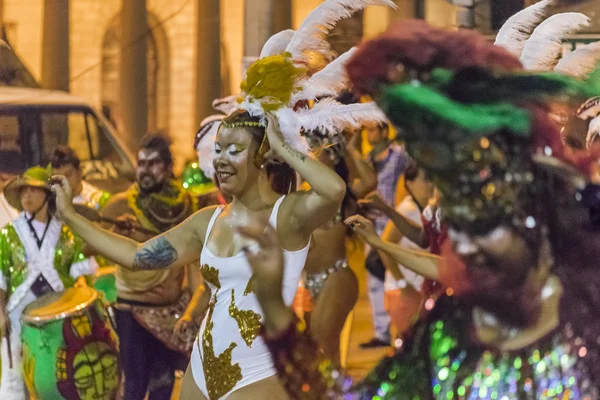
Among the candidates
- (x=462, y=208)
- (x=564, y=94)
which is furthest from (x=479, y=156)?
(x=564, y=94)

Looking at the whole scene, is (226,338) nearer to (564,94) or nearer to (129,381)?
(564,94)

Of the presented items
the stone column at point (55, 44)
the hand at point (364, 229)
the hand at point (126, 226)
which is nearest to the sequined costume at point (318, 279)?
the hand at point (126, 226)

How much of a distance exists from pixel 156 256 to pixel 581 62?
1.81 meters

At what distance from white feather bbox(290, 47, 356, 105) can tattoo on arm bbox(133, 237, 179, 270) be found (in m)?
0.77

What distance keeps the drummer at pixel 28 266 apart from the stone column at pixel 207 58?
31.8 ft

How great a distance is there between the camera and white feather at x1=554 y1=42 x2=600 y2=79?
331 cm

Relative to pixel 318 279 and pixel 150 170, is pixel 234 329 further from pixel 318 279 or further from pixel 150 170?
pixel 150 170

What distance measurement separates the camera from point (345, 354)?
871 cm

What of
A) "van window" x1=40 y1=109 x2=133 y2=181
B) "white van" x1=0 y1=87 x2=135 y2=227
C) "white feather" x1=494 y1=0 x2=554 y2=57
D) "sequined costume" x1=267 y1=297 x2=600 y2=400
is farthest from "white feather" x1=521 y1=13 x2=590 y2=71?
"van window" x1=40 y1=109 x2=133 y2=181

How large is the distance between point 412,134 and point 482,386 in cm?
68

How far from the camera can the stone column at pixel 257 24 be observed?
9.73 m

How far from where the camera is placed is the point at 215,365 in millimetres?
4066

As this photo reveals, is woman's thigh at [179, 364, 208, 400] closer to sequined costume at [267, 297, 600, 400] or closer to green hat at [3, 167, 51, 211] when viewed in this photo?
sequined costume at [267, 297, 600, 400]

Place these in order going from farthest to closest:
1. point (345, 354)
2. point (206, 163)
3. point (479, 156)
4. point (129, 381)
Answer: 1. point (345, 354)
2. point (206, 163)
3. point (129, 381)
4. point (479, 156)
